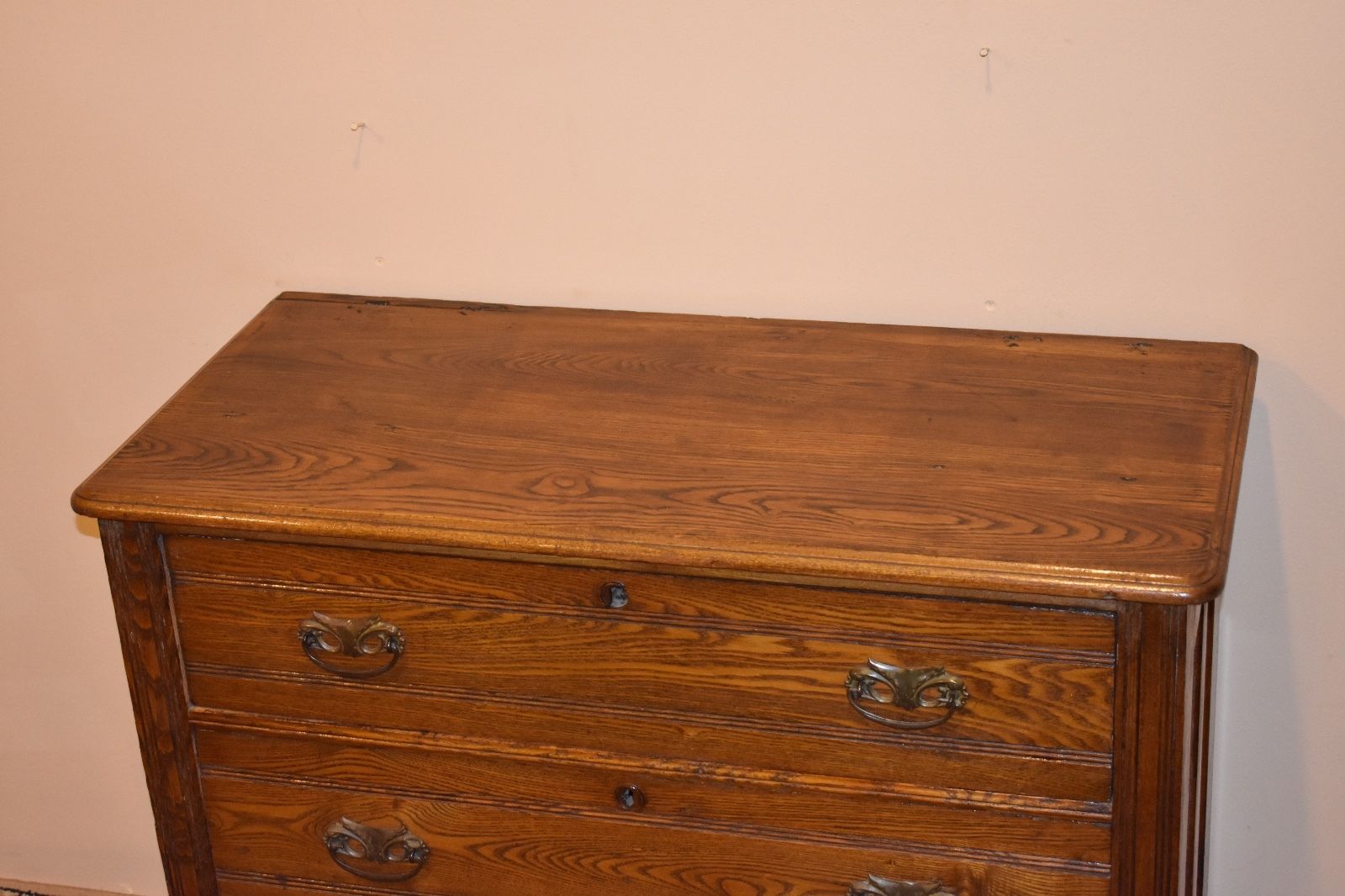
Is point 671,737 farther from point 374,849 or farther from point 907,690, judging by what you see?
point 374,849

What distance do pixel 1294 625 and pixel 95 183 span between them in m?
1.63

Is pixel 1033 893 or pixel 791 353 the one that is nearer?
pixel 1033 893

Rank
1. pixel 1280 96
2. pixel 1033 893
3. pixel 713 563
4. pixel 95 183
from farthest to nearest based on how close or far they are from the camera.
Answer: pixel 95 183 < pixel 1280 96 < pixel 1033 893 < pixel 713 563

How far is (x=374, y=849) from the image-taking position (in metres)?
1.76

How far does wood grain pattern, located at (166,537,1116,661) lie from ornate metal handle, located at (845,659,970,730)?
0.03 meters

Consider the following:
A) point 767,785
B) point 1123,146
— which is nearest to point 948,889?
point 767,785

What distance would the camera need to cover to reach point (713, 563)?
4.84 ft

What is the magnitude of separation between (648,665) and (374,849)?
418mm

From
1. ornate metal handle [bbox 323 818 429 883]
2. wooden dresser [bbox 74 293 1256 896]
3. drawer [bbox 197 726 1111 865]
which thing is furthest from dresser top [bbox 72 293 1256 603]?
ornate metal handle [bbox 323 818 429 883]

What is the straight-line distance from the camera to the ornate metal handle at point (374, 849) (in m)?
1.76

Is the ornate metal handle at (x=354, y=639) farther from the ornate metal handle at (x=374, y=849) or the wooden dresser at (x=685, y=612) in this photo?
the ornate metal handle at (x=374, y=849)

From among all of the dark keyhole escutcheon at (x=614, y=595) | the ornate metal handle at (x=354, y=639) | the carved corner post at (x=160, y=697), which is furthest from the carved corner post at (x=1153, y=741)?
the carved corner post at (x=160, y=697)

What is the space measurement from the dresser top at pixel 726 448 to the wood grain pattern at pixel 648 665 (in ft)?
0.35

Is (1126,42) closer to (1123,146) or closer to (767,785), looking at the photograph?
(1123,146)
